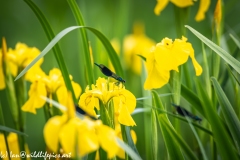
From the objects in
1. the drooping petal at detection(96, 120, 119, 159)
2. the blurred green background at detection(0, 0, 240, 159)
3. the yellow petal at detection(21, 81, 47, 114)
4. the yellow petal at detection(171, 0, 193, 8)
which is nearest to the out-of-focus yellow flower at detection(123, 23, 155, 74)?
the blurred green background at detection(0, 0, 240, 159)

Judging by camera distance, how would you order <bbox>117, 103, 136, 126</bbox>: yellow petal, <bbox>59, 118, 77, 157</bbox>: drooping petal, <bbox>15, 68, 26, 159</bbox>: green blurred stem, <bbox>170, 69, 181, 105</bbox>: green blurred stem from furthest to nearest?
<bbox>15, 68, 26, 159</bbox>: green blurred stem < <bbox>170, 69, 181, 105</bbox>: green blurred stem < <bbox>117, 103, 136, 126</bbox>: yellow petal < <bbox>59, 118, 77, 157</bbox>: drooping petal

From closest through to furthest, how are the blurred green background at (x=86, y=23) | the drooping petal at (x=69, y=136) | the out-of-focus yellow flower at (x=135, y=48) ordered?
the drooping petal at (x=69, y=136) < the blurred green background at (x=86, y=23) < the out-of-focus yellow flower at (x=135, y=48)

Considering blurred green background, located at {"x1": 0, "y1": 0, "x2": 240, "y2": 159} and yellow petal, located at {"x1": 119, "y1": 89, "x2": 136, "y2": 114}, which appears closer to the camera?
yellow petal, located at {"x1": 119, "y1": 89, "x2": 136, "y2": 114}

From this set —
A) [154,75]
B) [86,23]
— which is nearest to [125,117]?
[154,75]

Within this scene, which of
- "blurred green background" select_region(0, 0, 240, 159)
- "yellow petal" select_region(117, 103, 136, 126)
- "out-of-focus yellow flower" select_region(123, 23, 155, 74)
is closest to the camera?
"yellow petal" select_region(117, 103, 136, 126)

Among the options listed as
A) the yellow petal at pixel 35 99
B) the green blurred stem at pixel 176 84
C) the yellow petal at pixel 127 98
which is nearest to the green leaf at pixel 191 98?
the green blurred stem at pixel 176 84

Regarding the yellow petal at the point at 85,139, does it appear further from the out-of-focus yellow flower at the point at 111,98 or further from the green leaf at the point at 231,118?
the green leaf at the point at 231,118

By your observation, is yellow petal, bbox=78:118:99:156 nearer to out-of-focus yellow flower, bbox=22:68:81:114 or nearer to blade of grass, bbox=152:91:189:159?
blade of grass, bbox=152:91:189:159

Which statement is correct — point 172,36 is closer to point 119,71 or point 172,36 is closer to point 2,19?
point 119,71
